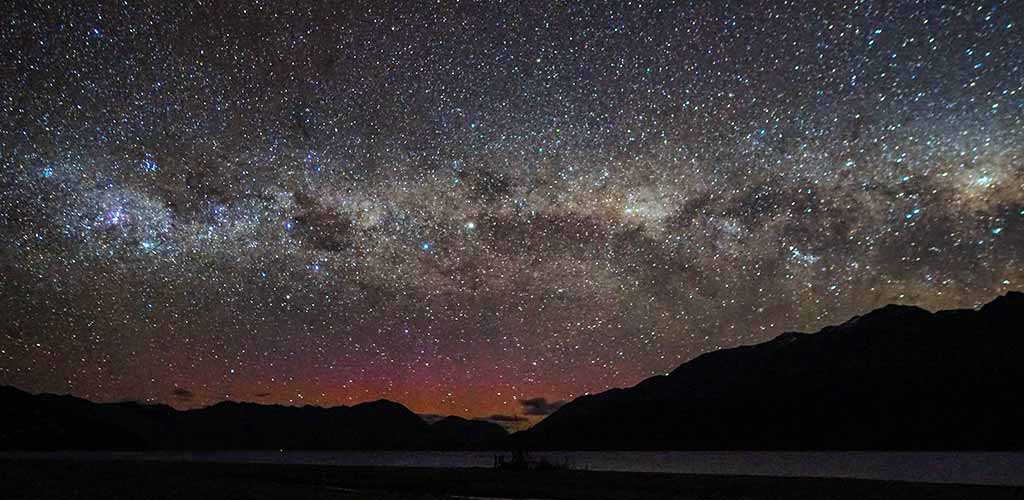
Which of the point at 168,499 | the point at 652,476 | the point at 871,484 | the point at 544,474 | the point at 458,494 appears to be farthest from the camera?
the point at 544,474

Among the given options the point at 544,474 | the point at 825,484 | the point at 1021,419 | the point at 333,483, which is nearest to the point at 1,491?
the point at 333,483

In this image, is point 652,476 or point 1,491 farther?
point 652,476

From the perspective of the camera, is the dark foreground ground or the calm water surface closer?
the dark foreground ground

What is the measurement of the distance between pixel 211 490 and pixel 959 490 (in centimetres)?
3325

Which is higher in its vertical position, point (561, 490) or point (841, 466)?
point (841, 466)

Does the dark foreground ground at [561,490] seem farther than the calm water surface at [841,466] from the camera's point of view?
No

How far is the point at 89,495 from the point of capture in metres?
29.9

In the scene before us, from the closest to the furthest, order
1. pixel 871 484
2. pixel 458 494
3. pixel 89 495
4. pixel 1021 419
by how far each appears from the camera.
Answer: pixel 89 495 < pixel 458 494 < pixel 871 484 < pixel 1021 419

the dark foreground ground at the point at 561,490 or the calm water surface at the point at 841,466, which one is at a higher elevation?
the calm water surface at the point at 841,466

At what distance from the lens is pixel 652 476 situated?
41.8 meters

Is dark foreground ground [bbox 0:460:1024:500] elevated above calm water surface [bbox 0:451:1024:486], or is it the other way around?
calm water surface [bbox 0:451:1024:486]

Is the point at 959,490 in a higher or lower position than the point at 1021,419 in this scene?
lower

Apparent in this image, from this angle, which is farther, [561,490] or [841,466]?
[841,466]

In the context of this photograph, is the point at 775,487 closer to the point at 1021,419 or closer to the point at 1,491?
the point at 1,491
